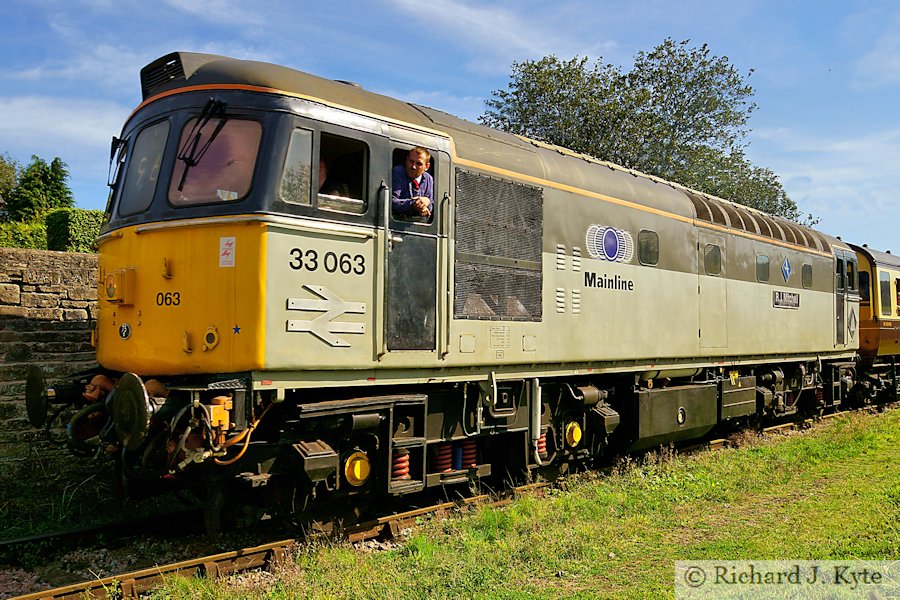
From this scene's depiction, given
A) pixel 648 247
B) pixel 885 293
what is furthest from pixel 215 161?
pixel 885 293

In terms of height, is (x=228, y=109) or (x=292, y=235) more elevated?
(x=228, y=109)

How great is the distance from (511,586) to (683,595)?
3.89ft

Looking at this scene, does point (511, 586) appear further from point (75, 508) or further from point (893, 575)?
point (75, 508)

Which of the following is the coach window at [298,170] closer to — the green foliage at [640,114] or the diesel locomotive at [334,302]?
the diesel locomotive at [334,302]

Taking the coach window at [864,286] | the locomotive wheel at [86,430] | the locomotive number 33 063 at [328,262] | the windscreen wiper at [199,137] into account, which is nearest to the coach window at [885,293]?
the coach window at [864,286]

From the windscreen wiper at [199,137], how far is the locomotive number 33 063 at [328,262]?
1.11 m

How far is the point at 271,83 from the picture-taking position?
5676mm

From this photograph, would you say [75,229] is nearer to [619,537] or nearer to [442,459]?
[442,459]

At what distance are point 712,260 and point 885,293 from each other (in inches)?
364

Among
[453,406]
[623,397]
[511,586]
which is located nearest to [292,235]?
[453,406]

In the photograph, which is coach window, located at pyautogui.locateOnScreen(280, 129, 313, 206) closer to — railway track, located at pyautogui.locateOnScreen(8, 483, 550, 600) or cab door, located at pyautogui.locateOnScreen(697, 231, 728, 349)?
railway track, located at pyautogui.locateOnScreen(8, 483, 550, 600)

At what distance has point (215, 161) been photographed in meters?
5.67

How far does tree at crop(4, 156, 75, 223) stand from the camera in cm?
3462

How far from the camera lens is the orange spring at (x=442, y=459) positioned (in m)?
7.16
